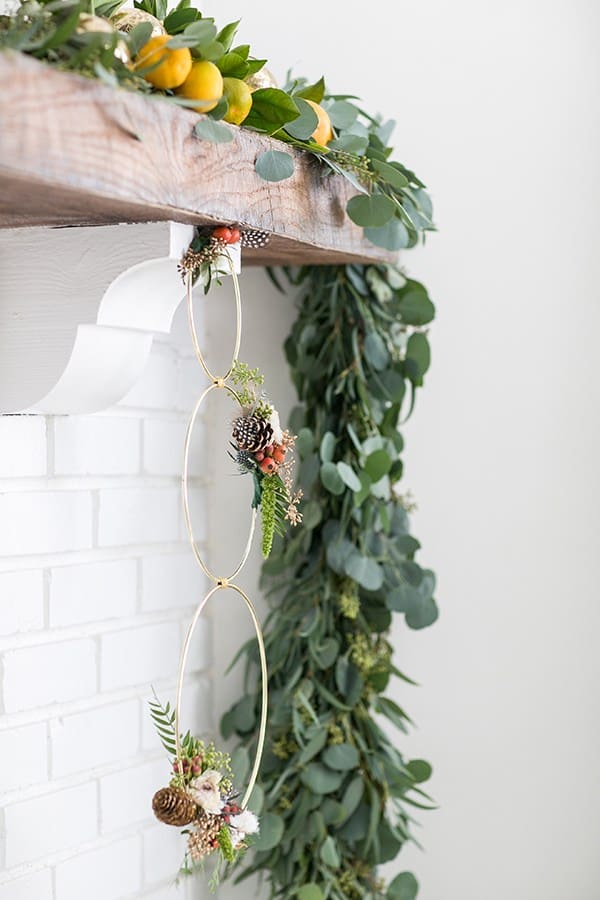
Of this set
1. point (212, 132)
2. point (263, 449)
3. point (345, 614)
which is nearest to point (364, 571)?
point (345, 614)

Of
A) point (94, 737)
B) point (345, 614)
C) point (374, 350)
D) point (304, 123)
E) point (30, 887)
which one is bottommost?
point (30, 887)

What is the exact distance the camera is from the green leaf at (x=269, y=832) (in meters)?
1.41

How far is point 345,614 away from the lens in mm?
1463

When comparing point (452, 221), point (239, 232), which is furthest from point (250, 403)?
point (452, 221)

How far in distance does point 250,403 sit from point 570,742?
74 cm

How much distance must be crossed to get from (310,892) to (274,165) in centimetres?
91

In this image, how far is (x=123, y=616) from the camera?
53.3 inches

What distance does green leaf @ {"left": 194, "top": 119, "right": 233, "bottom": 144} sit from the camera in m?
0.90

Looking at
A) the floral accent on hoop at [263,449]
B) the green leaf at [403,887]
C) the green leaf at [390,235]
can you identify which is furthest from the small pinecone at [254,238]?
the green leaf at [403,887]

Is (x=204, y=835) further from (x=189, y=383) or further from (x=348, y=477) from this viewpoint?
(x=189, y=383)

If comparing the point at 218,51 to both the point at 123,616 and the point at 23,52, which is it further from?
the point at 123,616

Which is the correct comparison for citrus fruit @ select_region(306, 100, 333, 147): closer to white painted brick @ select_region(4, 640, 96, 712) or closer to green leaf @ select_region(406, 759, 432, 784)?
white painted brick @ select_region(4, 640, 96, 712)

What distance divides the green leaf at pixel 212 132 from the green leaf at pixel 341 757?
32.4 inches

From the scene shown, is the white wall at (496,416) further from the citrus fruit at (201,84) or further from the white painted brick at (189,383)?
the citrus fruit at (201,84)
